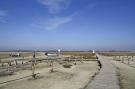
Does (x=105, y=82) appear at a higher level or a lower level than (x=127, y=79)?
higher

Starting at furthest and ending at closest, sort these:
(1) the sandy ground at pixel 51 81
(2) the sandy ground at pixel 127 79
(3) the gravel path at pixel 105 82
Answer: (1) the sandy ground at pixel 51 81
(2) the sandy ground at pixel 127 79
(3) the gravel path at pixel 105 82

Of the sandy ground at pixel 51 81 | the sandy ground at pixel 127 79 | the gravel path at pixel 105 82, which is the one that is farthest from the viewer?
the sandy ground at pixel 51 81

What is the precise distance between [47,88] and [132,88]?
17.3ft

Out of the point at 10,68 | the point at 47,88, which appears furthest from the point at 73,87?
the point at 10,68

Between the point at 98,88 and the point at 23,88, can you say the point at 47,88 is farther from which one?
the point at 98,88

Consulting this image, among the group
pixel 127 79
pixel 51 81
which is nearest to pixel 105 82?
pixel 127 79

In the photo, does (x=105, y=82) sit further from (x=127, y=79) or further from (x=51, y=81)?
(x=51, y=81)

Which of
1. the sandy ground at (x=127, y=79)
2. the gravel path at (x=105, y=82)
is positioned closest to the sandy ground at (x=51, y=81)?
the gravel path at (x=105, y=82)

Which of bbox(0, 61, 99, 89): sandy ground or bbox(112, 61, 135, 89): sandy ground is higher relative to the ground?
bbox(112, 61, 135, 89): sandy ground

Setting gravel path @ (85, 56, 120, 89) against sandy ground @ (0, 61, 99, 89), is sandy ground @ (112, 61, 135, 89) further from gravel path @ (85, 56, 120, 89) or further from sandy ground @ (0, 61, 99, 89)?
sandy ground @ (0, 61, 99, 89)

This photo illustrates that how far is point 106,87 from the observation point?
11.4 meters

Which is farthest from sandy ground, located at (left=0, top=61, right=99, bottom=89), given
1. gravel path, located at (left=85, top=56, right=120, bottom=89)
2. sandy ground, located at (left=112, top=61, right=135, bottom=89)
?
sandy ground, located at (left=112, top=61, right=135, bottom=89)

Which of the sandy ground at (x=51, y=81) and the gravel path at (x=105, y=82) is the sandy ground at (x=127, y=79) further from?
the sandy ground at (x=51, y=81)

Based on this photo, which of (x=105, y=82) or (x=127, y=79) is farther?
(x=127, y=79)
